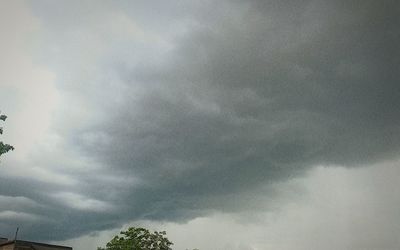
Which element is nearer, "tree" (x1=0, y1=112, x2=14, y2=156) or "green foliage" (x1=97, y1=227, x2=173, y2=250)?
"tree" (x1=0, y1=112, x2=14, y2=156)

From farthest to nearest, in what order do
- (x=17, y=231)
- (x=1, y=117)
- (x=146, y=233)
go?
1. (x=146, y=233)
2. (x=17, y=231)
3. (x=1, y=117)

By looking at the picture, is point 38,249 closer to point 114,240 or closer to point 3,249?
point 3,249

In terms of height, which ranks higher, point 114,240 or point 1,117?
point 1,117

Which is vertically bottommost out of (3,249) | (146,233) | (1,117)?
(3,249)

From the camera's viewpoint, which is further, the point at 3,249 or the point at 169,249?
the point at 169,249

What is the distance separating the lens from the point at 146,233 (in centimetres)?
6900

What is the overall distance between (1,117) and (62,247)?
1788 inches

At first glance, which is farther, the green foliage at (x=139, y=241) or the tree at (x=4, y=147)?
the green foliage at (x=139, y=241)

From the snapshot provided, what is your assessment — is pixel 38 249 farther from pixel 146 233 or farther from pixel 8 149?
pixel 8 149

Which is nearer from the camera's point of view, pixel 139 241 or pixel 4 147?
pixel 4 147

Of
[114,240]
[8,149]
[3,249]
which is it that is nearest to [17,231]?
[3,249]

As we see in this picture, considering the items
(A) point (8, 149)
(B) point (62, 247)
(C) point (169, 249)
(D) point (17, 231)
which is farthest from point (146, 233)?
(A) point (8, 149)

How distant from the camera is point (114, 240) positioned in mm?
68062

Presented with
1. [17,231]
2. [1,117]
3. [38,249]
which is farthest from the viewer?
[38,249]
